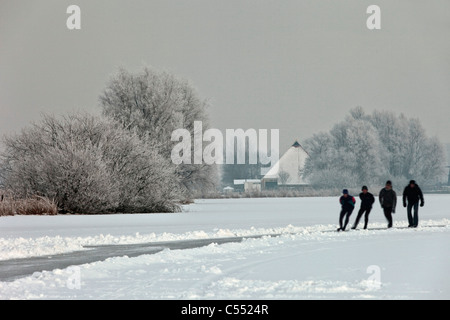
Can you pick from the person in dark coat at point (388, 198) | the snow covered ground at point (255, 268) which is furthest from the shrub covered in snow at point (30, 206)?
the person in dark coat at point (388, 198)

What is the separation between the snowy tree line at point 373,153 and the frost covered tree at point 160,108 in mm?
46891

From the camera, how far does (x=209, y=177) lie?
2168 inches

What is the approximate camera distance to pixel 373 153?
9944cm

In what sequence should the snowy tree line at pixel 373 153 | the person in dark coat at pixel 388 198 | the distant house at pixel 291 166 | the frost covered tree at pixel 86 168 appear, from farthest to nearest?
the distant house at pixel 291 166 < the snowy tree line at pixel 373 153 < the frost covered tree at pixel 86 168 < the person in dark coat at pixel 388 198

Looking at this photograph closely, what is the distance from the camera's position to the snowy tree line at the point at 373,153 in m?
100

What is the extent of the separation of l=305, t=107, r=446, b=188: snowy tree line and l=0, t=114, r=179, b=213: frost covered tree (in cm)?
5913

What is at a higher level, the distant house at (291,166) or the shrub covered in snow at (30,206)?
the distant house at (291,166)

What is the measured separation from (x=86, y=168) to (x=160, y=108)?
1551 cm

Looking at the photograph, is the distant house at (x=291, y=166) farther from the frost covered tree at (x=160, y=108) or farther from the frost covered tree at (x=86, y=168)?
the frost covered tree at (x=86, y=168)

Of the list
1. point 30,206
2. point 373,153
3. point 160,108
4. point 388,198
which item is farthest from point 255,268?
point 373,153

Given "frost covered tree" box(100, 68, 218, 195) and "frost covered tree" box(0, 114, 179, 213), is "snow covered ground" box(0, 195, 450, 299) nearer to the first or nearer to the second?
"frost covered tree" box(0, 114, 179, 213)

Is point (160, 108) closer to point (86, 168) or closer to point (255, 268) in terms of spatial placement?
point (86, 168)

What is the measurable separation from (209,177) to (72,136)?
16.1m

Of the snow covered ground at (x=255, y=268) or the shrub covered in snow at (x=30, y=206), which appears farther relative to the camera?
the shrub covered in snow at (x=30, y=206)
